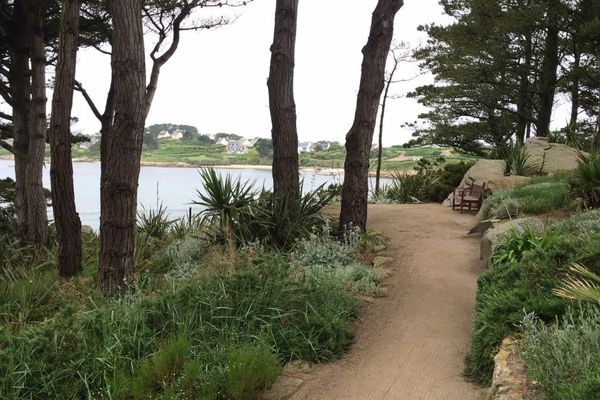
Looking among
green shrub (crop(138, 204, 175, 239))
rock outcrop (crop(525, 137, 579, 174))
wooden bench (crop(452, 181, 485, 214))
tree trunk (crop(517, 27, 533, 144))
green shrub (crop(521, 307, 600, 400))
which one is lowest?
green shrub (crop(138, 204, 175, 239))

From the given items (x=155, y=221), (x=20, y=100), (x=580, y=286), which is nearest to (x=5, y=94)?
(x=20, y=100)

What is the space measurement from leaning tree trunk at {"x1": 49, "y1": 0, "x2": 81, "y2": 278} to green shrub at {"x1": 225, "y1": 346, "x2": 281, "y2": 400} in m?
5.64

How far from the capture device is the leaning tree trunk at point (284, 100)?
904 cm

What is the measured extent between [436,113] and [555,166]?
10.7 m

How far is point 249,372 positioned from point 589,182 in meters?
6.77

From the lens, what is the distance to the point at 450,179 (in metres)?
17.5

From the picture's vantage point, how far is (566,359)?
3178 millimetres

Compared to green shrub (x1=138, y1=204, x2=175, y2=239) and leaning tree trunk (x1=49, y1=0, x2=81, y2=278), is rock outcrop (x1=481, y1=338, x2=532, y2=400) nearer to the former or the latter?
leaning tree trunk (x1=49, y1=0, x2=81, y2=278)

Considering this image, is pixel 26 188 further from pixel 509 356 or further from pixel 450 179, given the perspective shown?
pixel 450 179

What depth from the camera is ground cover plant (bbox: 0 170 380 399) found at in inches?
153

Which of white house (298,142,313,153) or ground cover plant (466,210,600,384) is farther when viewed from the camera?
white house (298,142,313,153)

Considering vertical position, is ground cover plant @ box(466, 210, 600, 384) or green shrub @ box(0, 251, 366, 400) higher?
ground cover plant @ box(466, 210, 600, 384)

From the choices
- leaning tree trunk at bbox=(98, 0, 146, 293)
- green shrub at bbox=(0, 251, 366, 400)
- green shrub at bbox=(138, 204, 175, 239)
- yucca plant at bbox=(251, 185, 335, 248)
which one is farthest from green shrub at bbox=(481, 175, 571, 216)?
green shrub at bbox=(138, 204, 175, 239)

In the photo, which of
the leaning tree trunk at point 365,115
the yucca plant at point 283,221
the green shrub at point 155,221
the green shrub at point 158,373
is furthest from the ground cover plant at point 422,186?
the green shrub at point 158,373
